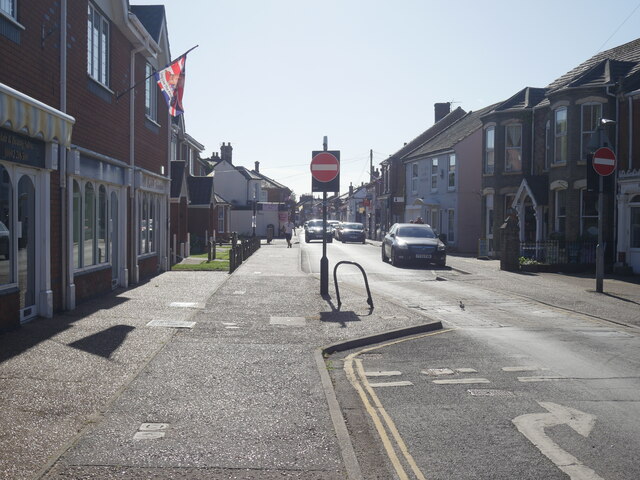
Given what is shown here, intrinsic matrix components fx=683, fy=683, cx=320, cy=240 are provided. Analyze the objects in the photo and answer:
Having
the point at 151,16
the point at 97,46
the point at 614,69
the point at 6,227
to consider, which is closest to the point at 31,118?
the point at 6,227

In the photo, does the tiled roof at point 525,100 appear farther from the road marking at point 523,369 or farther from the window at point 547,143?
the road marking at point 523,369

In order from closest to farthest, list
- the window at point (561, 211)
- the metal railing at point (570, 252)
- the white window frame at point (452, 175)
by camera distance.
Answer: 1. the metal railing at point (570, 252)
2. the window at point (561, 211)
3. the white window frame at point (452, 175)

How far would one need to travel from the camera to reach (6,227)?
31.8ft

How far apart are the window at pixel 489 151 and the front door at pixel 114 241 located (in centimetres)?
2237

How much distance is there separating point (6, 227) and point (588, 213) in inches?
839

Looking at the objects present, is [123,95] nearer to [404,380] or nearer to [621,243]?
[404,380]

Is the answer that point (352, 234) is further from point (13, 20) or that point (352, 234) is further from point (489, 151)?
point (13, 20)

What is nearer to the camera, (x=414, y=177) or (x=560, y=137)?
(x=560, y=137)

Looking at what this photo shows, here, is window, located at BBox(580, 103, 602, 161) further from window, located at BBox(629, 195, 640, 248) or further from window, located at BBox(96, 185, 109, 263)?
window, located at BBox(96, 185, 109, 263)

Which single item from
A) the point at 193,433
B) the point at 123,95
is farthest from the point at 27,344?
the point at 123,95

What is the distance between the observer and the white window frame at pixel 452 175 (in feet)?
138

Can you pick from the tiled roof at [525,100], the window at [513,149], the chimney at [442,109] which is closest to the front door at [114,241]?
the window at [513,149]

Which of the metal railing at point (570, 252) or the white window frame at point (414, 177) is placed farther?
the white window frame at point (414, 177)

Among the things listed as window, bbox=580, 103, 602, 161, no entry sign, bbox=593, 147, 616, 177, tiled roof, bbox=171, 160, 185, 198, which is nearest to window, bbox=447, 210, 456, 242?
window, bbox=580, 103, 602, 161
